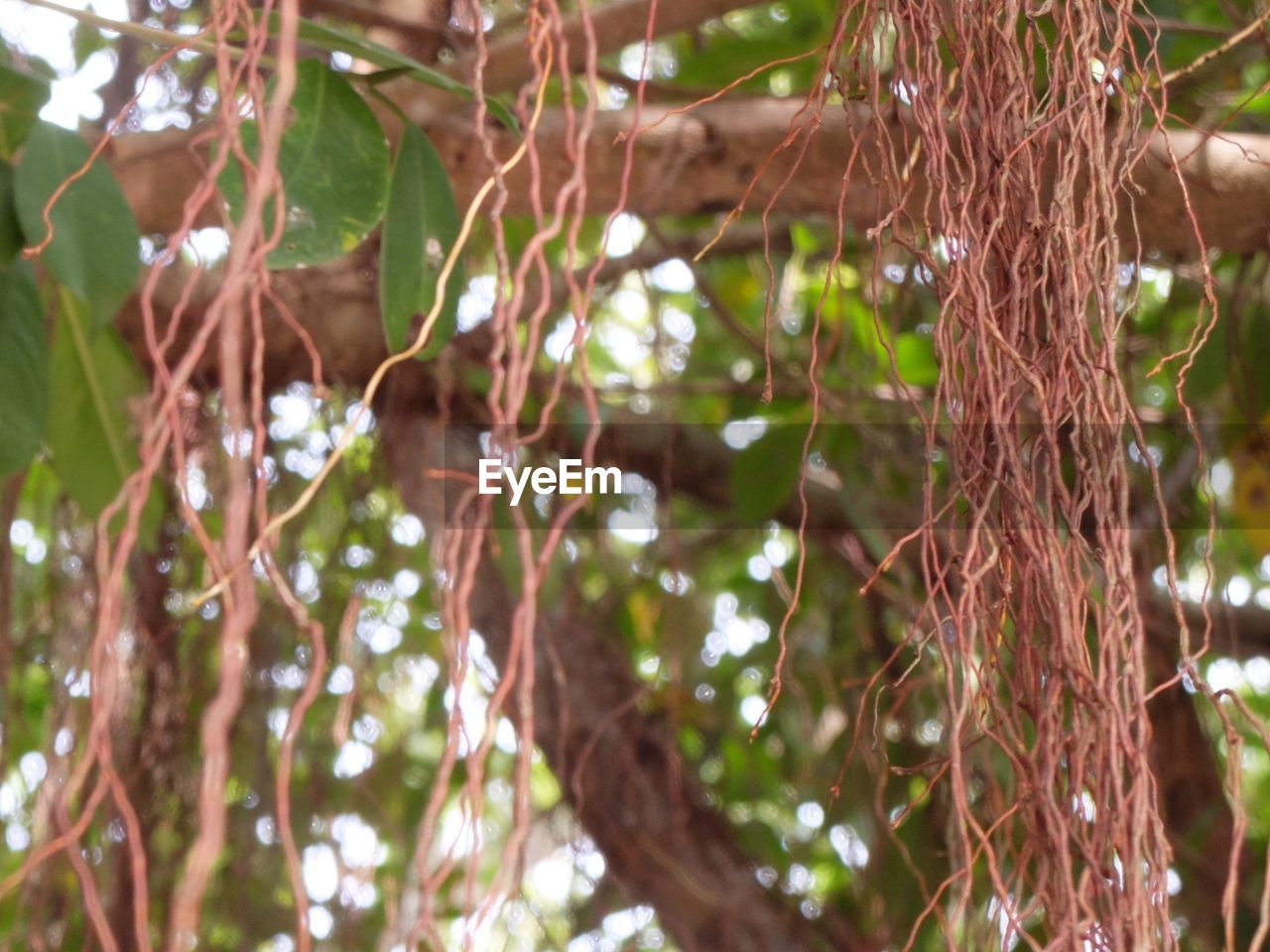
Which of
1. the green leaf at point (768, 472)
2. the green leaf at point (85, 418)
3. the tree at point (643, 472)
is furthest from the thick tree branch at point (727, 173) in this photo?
the green leaf at point (768, 472)

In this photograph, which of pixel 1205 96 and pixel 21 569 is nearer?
pixel 1205 96

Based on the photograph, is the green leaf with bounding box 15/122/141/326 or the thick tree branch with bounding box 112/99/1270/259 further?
the thick tree branch with bounding box 112/99/1270/259

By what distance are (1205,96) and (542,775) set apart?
1.63 m

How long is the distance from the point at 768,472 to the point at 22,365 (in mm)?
784

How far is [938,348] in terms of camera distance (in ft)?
2.03

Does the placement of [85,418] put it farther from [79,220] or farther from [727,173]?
[727,173]

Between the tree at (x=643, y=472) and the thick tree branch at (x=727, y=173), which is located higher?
the thick tree branch at (x=727, y=173)

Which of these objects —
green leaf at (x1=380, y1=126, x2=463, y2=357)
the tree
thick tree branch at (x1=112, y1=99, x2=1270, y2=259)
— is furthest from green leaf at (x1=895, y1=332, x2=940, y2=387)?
green leaf at (x1=380, y1=126, x2=463, y2=357)

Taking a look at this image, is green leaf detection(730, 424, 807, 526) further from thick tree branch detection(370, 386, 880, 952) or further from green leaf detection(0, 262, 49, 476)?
green leaf detection(0, 262, 49, 476)

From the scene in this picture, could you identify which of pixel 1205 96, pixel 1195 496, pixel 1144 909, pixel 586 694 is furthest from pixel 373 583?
pixel 1144 909

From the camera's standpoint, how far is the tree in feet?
1.77

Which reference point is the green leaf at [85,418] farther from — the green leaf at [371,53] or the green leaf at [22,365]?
the green leaf at [371,53]

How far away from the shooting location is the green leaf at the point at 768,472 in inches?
55.0

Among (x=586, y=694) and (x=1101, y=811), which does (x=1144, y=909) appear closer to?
(x=1101, y=811)
